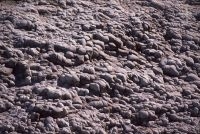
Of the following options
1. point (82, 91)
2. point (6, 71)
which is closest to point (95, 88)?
point (82, 91)

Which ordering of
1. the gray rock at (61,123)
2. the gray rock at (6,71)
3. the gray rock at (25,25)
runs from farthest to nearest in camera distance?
the gray rock at (25,25) < the gray rock at (6,71) < the gray rock at (61,123)

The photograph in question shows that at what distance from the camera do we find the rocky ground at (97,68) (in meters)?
1.65

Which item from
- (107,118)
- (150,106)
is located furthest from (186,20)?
(107,118)

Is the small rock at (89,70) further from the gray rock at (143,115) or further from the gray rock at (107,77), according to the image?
the gray rock at (143,115)

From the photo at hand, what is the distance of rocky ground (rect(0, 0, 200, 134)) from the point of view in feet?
5.41

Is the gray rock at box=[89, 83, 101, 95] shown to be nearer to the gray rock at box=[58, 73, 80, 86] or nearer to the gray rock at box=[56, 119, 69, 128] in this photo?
the gray rock at box=[58, 73, 80, 86]

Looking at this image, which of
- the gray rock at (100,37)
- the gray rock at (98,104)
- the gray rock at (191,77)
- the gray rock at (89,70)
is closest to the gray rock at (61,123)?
the gray rock at (98,104)

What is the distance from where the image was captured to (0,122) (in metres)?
1.56

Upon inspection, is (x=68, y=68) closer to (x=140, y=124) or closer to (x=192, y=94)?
(x=140, y=124)

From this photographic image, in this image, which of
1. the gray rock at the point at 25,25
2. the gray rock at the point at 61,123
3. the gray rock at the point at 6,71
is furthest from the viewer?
the gray rock at the point at 25,25

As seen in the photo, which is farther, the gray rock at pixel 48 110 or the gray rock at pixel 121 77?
the gray rock at pixel 121 77

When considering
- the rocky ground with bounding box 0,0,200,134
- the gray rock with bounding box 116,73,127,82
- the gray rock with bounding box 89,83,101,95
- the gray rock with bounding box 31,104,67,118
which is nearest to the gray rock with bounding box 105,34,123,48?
the rocky ground with bounding box 0,0,200,134

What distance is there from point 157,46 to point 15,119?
0.81 metres

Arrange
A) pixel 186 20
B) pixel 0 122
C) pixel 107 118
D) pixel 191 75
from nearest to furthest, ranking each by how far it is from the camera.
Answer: pixel 0 122, pixel 107 118, pixel 191 75, pixel 186 20
